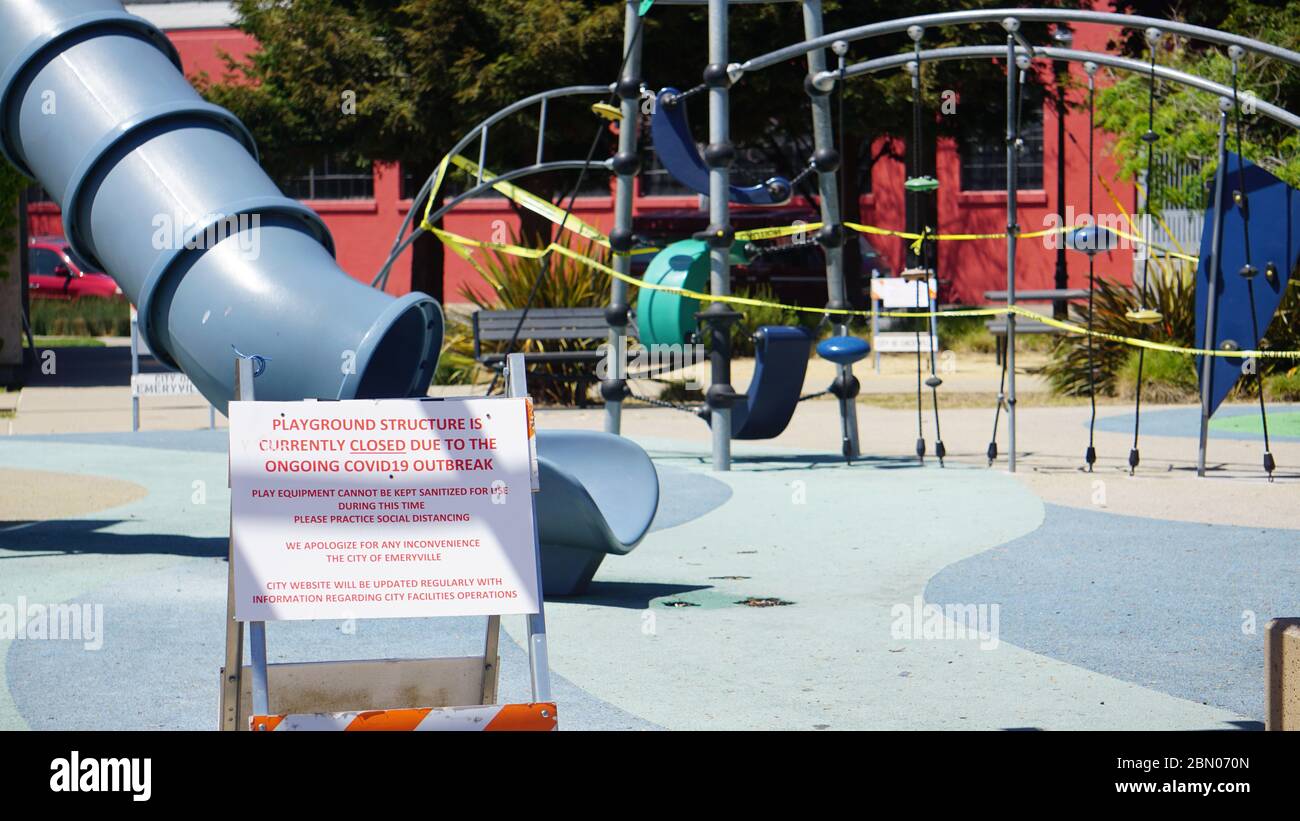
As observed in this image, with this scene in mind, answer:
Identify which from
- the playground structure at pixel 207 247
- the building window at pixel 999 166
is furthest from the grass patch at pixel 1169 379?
the building window at pixel 999 166

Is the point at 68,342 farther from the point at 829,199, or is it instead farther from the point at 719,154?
Result: the point at 719,154

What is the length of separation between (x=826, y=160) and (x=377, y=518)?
944 cm

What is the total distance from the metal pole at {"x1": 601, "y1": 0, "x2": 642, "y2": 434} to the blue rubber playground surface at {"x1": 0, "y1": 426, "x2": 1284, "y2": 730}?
2.30 m

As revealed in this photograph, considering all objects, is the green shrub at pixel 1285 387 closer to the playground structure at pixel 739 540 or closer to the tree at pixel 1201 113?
the tree at pixel 1201 113

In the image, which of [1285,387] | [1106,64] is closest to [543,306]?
[1285,387]

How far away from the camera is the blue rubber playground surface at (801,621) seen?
244 inches

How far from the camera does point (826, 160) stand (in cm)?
1384

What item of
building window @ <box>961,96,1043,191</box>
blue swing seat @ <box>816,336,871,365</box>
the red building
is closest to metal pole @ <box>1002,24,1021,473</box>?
blue swing seat @ <box>816,336,871,365</box>

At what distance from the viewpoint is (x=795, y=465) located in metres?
14.2

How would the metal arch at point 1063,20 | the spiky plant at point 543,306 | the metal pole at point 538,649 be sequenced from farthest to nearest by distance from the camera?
1. the spiky plant at point 543,306
2. the metal arch at point 1063,20
3. the metal pole at point 538,649

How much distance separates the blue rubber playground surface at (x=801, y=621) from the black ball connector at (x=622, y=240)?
9.49 feet

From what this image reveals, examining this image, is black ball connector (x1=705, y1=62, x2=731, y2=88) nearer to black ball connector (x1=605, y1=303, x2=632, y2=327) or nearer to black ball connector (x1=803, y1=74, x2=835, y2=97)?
black ball connector (x1=803, y1=74, x2=835, y2=97)

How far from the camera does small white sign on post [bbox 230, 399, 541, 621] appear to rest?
15.8ft
